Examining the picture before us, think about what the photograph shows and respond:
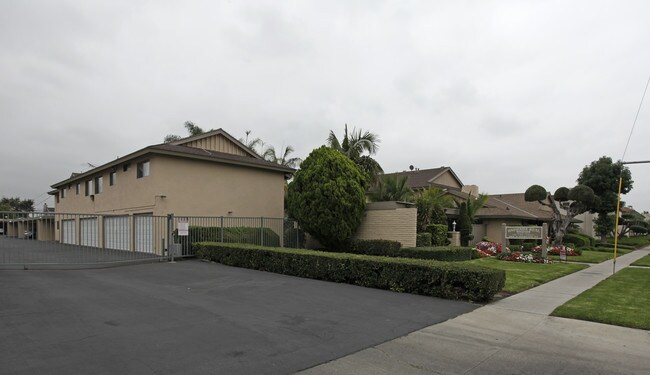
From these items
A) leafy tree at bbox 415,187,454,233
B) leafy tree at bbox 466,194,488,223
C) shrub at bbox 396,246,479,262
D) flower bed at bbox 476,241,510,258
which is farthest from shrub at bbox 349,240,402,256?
leafy tree at bbox 466,194,488,223

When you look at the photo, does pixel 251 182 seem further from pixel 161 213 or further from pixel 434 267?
pixel 434 267

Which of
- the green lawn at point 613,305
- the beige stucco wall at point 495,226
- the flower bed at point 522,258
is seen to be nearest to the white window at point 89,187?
the flower bed at point 522,258

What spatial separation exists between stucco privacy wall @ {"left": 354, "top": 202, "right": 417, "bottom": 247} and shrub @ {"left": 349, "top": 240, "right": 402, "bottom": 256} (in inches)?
16.0

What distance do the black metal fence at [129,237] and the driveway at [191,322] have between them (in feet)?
5.86

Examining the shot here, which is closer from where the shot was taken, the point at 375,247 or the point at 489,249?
the point at 375,247

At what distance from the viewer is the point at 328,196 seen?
17.4 meters

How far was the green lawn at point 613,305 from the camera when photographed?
7434mm

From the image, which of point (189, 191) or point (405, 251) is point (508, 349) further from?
point (189, 191)

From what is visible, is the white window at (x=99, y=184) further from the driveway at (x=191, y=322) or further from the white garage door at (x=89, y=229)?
the driveway at (x=191, y=322)

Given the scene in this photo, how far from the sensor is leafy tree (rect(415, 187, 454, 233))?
21719mm

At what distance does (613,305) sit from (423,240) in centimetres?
1094

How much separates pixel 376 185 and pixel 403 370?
19.4 m

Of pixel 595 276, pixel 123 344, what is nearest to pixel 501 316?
pixel 123 344

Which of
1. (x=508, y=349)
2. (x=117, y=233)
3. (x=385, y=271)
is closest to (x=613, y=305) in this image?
(x=508, y=349)
